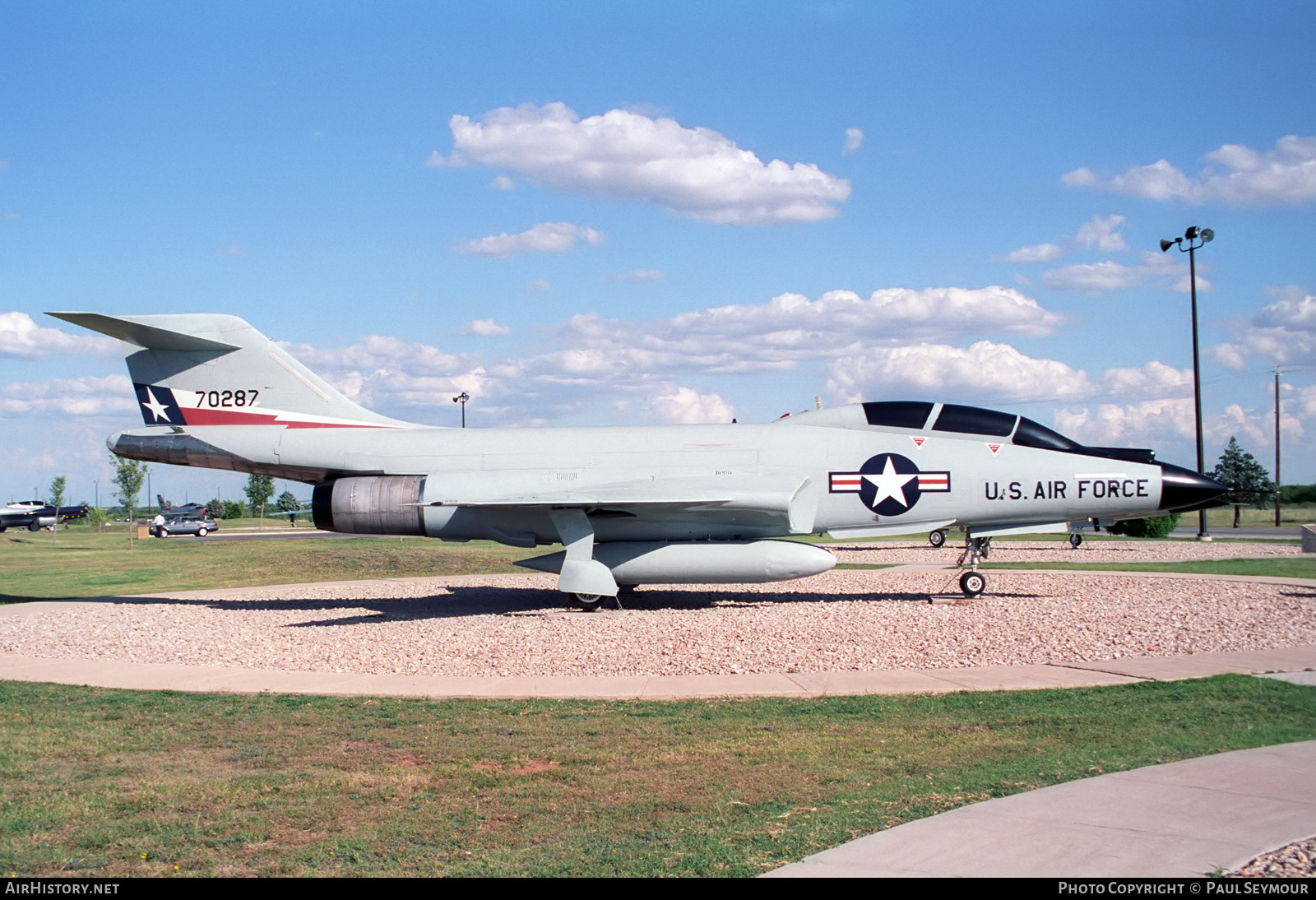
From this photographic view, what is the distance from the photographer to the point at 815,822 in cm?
Result: 545

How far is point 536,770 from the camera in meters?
6.86

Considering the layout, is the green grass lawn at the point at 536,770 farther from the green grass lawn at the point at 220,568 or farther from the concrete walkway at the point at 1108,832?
the green grass lawn at the point at 220,568

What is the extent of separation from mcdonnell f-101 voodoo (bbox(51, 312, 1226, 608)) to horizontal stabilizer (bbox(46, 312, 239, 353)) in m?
0.04

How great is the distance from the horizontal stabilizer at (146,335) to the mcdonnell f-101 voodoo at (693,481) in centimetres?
4

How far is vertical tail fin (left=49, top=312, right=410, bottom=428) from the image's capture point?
58.5ft

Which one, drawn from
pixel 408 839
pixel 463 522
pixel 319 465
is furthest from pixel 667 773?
pixel 319 465

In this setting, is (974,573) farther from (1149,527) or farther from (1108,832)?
(1149,527)

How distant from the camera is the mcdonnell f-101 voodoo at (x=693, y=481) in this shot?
Answer: 52.7 ft

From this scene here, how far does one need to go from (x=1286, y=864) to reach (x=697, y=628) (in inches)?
392

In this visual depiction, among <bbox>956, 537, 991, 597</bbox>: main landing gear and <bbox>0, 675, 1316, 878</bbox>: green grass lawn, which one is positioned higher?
<bbox>956, 537, 991, 597</bbox>: main landing gear

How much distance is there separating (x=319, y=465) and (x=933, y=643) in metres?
10.9

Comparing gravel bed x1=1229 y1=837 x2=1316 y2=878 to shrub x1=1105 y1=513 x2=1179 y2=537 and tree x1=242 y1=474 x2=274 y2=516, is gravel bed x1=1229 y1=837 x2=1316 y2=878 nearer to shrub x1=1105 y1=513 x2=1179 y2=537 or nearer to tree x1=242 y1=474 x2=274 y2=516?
shrub x1=1105 y1=513 x2=1179 y2=537

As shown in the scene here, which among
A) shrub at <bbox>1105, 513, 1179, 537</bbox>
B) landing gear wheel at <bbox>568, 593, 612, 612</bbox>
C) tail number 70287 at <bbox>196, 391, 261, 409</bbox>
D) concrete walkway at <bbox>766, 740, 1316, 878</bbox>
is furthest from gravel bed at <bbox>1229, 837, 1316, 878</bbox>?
shrub at <bbox>1105, 513, 1179, 537</bbox>

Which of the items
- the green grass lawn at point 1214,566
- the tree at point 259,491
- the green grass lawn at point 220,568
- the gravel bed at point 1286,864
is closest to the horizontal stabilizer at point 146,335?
the green grass lawn at point 220,568
